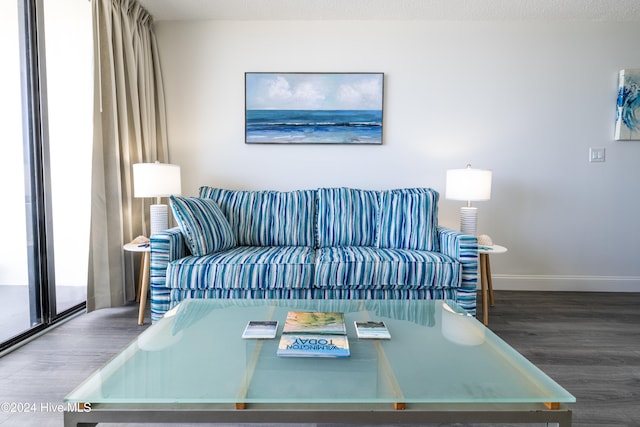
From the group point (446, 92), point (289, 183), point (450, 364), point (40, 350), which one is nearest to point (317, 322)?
point (450, 364)

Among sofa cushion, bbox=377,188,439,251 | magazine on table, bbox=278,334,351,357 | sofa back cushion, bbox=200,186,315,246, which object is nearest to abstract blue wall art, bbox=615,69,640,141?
sofa cushion, bbox=377,188,439,251

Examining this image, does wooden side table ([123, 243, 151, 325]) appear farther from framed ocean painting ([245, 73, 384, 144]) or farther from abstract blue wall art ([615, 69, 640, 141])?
abstract blue wall art ([615, 69, 640, 141])

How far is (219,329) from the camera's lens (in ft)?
4.16

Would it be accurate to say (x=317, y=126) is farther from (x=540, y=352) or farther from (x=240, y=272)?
(x=540, y=352)

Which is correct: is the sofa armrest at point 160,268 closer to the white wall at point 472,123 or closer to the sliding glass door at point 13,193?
the sliding glass door at point 13,193

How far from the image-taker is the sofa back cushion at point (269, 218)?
252 centimetres

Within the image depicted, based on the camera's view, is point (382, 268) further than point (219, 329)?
Yes

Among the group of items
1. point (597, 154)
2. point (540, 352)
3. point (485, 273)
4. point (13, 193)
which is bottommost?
point (540, 352)

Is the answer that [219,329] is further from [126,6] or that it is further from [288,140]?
[126,6]

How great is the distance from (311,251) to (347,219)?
1.28 feet

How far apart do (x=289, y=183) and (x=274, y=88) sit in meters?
0.78

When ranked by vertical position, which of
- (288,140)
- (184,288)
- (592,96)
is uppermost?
(592,96)

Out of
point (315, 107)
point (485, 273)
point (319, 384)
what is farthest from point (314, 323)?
point (315, 107)

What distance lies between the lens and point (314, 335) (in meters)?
1.16
